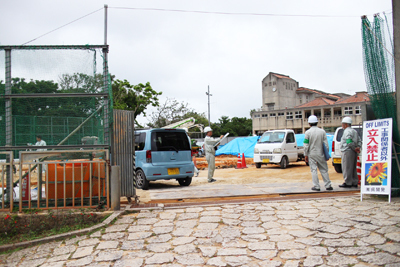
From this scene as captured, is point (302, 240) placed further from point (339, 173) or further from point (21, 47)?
point (339, 173)

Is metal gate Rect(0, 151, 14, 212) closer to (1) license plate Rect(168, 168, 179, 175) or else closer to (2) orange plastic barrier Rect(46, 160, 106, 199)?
(2) orange plastic barrier Rect(46, 160, 106, 199)

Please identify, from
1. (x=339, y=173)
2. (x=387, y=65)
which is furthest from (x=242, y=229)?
(x=339, y=173)

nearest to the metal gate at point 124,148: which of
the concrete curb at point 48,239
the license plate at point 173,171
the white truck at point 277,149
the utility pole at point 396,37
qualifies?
the concrete curb at point 48,239

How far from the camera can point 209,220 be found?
571 cm

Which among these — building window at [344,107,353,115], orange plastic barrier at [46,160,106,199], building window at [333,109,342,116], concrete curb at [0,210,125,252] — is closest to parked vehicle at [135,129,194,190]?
orange plastic barrier at [46,160,106,199]

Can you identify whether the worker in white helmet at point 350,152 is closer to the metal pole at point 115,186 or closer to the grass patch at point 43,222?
the metal pole at point 115,186

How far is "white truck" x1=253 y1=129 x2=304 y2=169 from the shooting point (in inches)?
643

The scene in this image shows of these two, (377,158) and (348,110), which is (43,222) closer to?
(377,158)

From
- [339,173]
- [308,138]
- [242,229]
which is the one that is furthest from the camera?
[339,173]

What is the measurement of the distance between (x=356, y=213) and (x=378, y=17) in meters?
4.31

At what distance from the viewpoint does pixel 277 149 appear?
642 inches

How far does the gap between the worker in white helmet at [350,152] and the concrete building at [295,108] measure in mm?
37558

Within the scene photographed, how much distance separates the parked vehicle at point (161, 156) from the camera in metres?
9.74

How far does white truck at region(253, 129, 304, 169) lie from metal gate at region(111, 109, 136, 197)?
417 inches
